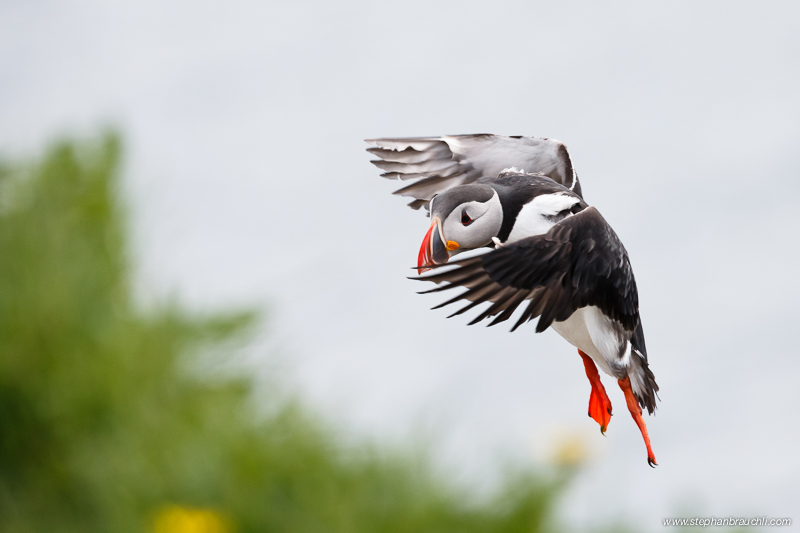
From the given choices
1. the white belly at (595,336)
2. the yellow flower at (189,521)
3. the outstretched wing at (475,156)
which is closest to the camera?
the white belly at (595,336)

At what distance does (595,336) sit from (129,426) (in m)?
4.45

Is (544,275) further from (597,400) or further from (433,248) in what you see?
(597,400)

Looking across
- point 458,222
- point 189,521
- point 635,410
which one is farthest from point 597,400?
point 189,521

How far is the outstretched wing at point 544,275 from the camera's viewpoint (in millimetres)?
1027

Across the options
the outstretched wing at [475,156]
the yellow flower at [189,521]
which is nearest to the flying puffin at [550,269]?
the outstretched wing at [475,156]

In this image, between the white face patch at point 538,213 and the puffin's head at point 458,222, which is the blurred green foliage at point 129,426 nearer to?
the white face patch at point 538,213

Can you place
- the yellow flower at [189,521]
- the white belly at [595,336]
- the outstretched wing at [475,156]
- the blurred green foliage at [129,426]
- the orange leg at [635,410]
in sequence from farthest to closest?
the blurred green foliage at [129,426] < the yellow flower at [189,521] < the outstretched wing at [475,156] < the white belly at [595,336] < the orange leg at [635,410]

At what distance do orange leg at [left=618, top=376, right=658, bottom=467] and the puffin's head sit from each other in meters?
0.35

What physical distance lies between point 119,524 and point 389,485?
1.61m

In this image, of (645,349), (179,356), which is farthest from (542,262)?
(179,356)

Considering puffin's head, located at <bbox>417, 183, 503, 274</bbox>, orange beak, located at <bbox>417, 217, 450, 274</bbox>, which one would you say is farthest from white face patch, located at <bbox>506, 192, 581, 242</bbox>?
orange beak, located at <bbox>417, 217, 450, 274</bbox>

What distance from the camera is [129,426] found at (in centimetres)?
502

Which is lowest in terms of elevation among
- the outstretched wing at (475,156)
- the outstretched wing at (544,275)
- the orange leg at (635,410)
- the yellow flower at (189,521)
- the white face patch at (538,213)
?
the yellow flower at (189,521)

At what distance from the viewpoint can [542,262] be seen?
3.56ft
